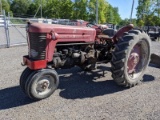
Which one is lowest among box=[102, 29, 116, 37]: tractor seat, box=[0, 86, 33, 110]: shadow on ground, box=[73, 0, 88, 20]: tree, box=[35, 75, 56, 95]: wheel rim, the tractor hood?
box=[0, 86, 33, 110]: shadow on ground

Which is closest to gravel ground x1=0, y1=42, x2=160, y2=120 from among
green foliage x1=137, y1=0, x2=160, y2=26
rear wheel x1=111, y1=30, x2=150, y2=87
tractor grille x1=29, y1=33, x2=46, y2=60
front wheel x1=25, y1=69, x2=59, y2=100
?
front wheel x1=25, y1=69, x2=59, y2=100

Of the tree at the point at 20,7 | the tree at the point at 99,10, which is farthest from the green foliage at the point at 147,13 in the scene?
the tree at the point at 20,7

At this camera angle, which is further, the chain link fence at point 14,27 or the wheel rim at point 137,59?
the chain link fence at point 14,27

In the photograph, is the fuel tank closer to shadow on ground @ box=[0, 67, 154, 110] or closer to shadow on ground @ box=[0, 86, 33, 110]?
shadow on ground @ box=[0, 67, 154, 110]

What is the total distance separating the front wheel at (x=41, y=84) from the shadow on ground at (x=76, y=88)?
0.25 m

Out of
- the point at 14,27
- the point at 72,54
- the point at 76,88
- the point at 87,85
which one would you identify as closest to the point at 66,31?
the point at 72,54

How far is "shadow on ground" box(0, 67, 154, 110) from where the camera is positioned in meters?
3.95

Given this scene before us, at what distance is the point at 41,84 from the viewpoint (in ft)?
12.5

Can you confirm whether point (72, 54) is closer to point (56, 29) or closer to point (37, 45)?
point (56, 29)

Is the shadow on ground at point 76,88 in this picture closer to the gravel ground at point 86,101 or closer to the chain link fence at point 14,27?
the gravel ground at point 86,101

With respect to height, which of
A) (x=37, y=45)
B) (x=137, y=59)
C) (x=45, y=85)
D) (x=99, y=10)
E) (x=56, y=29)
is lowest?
(x=45, y=85)

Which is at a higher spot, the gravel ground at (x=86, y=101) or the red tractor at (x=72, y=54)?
the red tractor at (x=72, y=54)

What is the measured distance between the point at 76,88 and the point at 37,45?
1470 millimetres

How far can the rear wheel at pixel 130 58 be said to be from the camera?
165 inches
